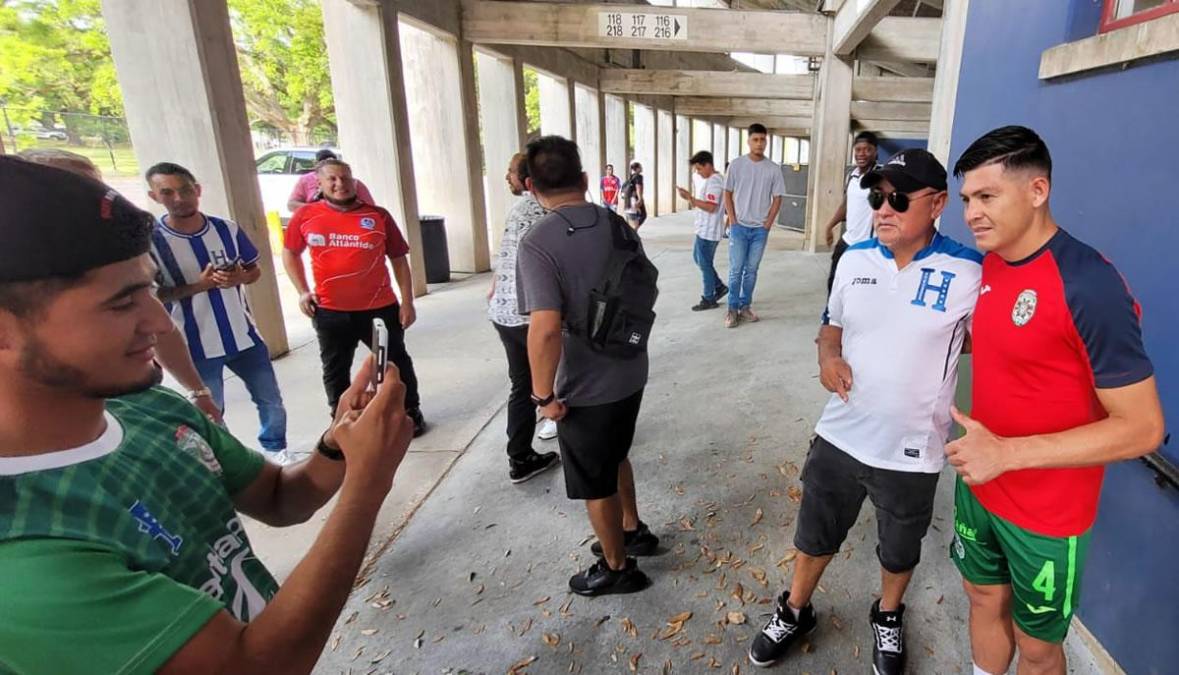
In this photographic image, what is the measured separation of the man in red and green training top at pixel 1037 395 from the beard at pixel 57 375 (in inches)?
66.0

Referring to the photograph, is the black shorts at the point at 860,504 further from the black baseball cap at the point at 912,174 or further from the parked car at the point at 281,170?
the parked car at the point at 281,170

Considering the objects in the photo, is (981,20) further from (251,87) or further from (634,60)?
(251,87)

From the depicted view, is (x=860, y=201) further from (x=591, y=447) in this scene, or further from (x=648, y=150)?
(x=648, y=150)

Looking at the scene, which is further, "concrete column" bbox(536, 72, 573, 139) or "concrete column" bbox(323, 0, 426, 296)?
"concrete column" bbox(536, 72, 573, 139)

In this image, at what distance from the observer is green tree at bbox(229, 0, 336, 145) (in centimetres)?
1520

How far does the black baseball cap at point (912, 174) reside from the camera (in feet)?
5.64

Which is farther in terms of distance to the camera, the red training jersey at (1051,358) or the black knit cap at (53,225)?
the red training jersey at (1051,358)

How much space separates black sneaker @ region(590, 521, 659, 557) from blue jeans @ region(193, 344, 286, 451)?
1.98 meters

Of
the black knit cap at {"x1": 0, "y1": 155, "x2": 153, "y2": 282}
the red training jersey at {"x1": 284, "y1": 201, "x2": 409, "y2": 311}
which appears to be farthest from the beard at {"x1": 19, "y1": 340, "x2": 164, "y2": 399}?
the red training jersey at {"x1": 284, "y1": 201, "x2": 409, "y2": 311}

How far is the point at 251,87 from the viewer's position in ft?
57.8

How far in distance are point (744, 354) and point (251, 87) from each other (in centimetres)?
1854

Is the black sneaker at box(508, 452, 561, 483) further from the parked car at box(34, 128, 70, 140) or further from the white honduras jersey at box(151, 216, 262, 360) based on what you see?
the parked car at box(34, 128, 70, 140)

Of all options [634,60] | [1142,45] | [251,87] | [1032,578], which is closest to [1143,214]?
[1142,45]

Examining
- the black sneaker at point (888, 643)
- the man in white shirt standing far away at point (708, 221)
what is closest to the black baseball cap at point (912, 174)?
the black sneaker at point (888, 643)
